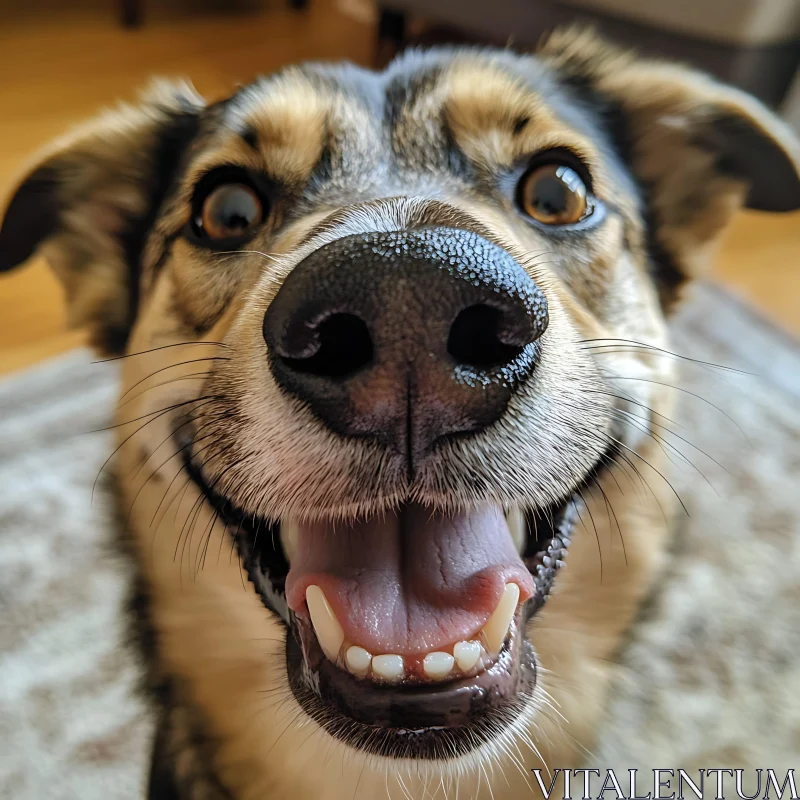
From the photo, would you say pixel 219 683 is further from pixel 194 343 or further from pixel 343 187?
pixel 343 187

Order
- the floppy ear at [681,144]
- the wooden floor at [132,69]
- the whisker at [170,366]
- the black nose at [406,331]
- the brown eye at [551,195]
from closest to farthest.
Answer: the black nose at [406,331] < the whisker at [170,366] < the brown eye at [551,195] < the floppy ear at [681,144] < the wooden floor at [132,69]

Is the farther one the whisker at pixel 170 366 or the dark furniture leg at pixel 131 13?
the dark furniture leg at pixel 131 13

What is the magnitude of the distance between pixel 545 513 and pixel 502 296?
442 mm

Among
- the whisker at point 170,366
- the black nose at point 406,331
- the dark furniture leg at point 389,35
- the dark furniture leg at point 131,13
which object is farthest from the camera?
the dark furniture leg at point 131,13

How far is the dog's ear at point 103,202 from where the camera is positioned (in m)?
1.40

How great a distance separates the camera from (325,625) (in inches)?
35.9

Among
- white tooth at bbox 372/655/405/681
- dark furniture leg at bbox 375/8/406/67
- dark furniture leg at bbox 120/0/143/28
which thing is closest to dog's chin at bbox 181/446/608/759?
white tooth at bbox 372/655/405/681

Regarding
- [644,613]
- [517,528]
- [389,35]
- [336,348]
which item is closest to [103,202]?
[336,348]

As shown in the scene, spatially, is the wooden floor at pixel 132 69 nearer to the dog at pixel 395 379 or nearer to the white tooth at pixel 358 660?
the dog at pixel 395 379

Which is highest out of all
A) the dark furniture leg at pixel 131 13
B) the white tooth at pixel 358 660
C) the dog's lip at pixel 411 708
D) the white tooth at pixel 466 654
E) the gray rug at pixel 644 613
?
the white tooth at pixel 466 654

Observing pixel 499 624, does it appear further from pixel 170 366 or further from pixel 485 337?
pixel 170 366

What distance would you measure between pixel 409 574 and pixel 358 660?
0.45 feet

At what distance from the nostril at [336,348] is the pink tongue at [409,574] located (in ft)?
0.97

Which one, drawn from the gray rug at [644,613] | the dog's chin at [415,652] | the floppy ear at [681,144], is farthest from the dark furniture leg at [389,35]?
the dog's chin at [415,652]
